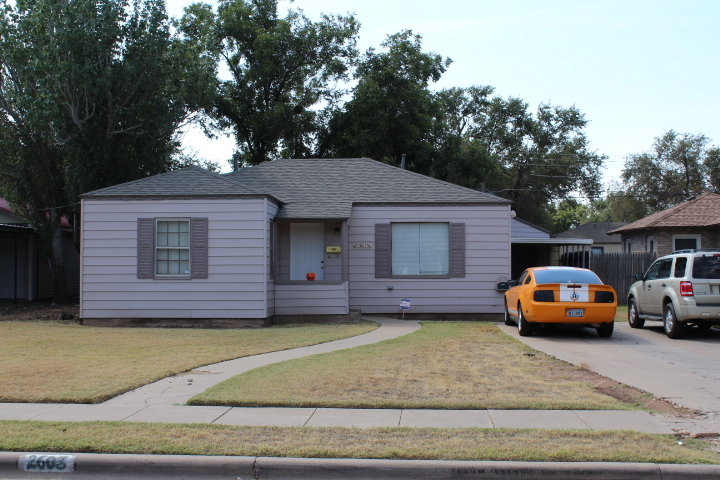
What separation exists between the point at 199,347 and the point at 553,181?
43912 mm

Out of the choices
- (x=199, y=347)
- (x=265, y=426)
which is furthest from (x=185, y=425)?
(x=199, y=347)

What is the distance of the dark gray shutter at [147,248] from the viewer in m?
16.7

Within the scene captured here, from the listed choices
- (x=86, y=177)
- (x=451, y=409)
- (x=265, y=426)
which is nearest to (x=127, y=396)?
(x=265, y=426)

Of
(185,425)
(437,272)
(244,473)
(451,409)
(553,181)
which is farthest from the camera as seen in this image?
(553,181)

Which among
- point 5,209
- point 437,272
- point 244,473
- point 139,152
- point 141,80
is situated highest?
point 141,80

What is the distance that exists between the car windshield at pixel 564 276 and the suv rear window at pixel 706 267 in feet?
6.38

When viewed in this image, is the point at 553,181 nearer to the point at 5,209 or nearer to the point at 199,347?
the point at 5,209

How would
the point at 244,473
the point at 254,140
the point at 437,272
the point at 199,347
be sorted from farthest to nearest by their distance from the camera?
the point at 254,140 → the point at 437,272 → the point at 199,347 → the point at 244,473

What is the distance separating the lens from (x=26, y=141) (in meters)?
23.3

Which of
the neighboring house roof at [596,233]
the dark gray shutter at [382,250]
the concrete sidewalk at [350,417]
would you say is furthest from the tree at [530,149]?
the concrete sidewalk at [350,417]

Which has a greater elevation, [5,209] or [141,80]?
[141,80]

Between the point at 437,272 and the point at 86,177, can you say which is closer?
the point at 437,272

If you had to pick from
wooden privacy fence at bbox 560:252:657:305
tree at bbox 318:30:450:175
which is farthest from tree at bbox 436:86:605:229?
wooden privacy fence at bbox 560:252:657:305

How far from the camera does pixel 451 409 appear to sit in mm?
7508
